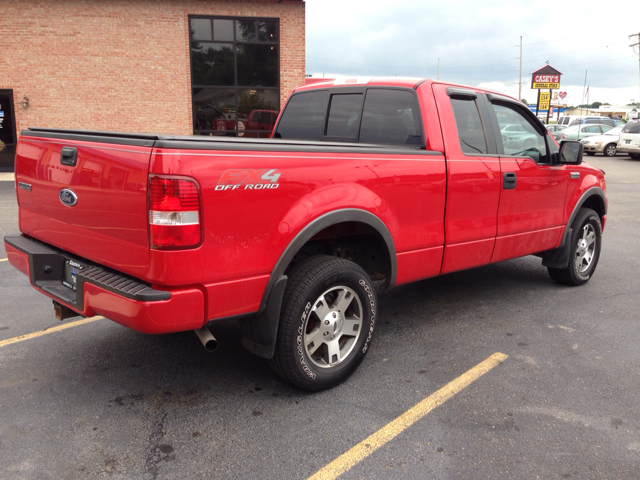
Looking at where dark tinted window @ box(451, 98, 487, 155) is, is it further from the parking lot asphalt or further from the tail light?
the tail light

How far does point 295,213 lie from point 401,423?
4.29ft

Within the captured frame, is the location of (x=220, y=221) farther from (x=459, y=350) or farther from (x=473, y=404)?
(x=459, y=350)

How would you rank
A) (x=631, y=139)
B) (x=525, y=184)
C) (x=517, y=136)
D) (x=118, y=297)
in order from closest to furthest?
1. (x=118, y=297)
2. (x=525, y=184)
3. (x=517, y=136)
4. (x=631, y=139)

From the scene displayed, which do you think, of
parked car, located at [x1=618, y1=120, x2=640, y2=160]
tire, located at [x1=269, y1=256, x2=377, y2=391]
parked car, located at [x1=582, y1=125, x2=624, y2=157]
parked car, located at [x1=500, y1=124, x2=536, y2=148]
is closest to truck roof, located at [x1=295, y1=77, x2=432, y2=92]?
parked car, located at [x1=500, y1=124, x2=536, y2=148]

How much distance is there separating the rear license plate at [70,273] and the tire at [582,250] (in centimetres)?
450

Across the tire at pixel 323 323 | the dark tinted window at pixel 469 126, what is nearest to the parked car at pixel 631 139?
the dark tinted window at pixel 469 126

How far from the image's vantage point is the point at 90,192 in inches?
112

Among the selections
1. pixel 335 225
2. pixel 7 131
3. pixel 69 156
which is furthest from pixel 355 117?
pixel 7 131

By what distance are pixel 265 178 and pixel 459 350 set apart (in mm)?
2138

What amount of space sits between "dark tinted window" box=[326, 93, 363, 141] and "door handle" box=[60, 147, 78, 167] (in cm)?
218

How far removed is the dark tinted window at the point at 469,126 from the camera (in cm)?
418

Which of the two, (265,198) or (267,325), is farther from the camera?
(267,325)

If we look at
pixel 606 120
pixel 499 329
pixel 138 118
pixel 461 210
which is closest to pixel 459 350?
pixel 499 329

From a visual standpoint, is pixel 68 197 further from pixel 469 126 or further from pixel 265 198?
pixel 469 126
